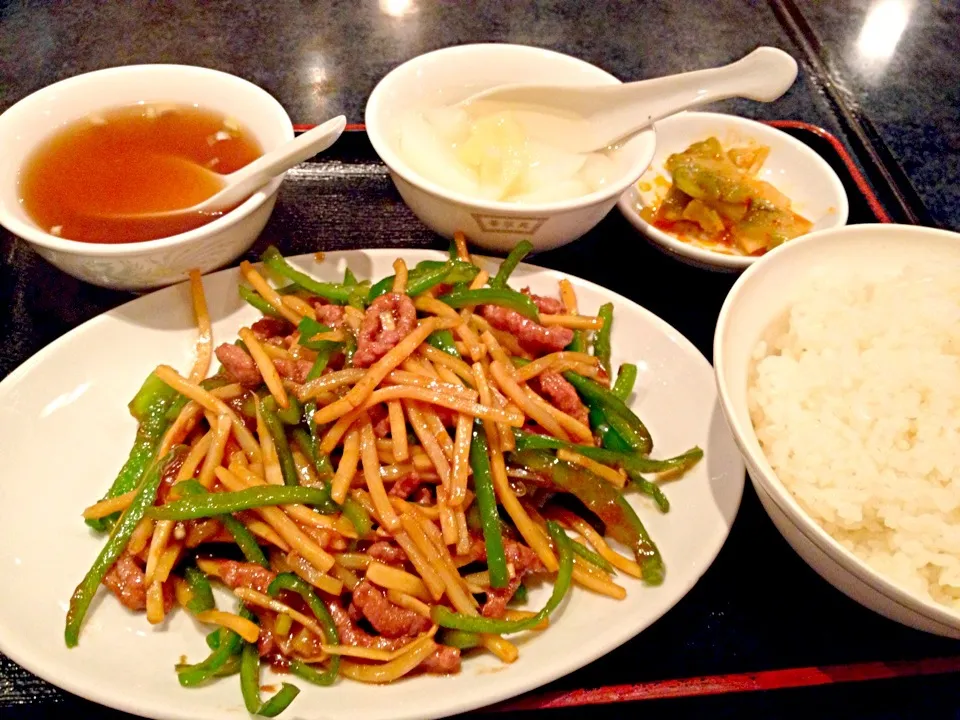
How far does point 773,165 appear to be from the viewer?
2.78m

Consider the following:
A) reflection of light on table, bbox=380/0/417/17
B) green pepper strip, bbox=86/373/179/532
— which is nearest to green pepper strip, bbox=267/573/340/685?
green pepper strip, bbox=86/373/179/532

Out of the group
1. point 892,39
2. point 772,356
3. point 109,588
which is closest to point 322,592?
point 109,588

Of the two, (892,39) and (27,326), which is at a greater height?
(892,39)

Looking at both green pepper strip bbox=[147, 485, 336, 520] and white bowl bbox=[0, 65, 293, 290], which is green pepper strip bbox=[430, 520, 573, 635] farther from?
white bowl bbox=[0, 65, 293, 290]

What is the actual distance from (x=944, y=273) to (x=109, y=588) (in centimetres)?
228

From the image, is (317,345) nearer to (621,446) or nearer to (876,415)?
(621,446)

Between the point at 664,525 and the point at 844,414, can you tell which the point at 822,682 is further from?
the point at 844,414

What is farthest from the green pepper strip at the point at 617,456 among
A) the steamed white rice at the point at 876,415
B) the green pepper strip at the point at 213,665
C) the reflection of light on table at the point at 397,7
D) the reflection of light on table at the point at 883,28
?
the reflection of light on table at the point at 883,28

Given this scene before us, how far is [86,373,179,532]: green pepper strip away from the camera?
163 centimetres

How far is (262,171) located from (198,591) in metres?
1.17

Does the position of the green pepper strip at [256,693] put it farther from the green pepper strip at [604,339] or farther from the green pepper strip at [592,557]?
the green pepper strip at [604,339]

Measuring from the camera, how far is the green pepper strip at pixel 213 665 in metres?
1.39

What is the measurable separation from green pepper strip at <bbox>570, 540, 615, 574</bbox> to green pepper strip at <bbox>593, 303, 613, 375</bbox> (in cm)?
54

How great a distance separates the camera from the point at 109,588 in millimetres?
1536
